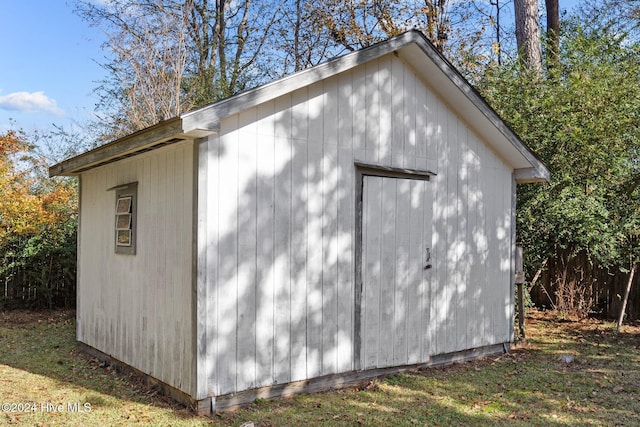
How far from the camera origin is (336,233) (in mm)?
5477

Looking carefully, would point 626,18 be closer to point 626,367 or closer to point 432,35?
point 432,35

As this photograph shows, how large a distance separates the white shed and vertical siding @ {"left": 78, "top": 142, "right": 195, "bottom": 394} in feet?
0.09

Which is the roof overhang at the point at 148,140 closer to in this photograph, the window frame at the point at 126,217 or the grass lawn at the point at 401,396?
the window frame at the point at 126,217

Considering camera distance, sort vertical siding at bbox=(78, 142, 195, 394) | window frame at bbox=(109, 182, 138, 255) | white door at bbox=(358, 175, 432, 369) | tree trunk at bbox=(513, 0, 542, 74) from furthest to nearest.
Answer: tree trunk at bbox=(513, 0, 542, 74) < window frame at bbox=(109, 182, 138, 255) < white door at bbox=(358, 175, 432, 369) < vertical siding at bbox=(78, 142, 195, 394)

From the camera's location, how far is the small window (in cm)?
585

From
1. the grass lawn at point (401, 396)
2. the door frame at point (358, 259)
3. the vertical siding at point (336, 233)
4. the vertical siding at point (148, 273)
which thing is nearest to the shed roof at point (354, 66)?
the vertical siding at point (336, 233)

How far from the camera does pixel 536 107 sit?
891 cm

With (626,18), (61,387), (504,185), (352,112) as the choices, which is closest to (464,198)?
(504,185)

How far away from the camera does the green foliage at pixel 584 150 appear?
848 cm

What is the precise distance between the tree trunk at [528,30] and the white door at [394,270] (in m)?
6.85

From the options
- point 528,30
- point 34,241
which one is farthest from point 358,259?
point 528,30

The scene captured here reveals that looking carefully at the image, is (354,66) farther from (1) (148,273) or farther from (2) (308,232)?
(1) (148,273)

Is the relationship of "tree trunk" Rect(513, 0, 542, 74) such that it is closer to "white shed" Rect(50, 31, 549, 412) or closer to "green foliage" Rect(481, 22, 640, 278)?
"green foliage" Rect(481, 22, 640, 278)

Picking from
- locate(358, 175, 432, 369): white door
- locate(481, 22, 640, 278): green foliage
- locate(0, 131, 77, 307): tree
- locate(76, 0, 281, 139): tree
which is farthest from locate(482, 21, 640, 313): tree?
locate(0, 131, 77, 307): tree
